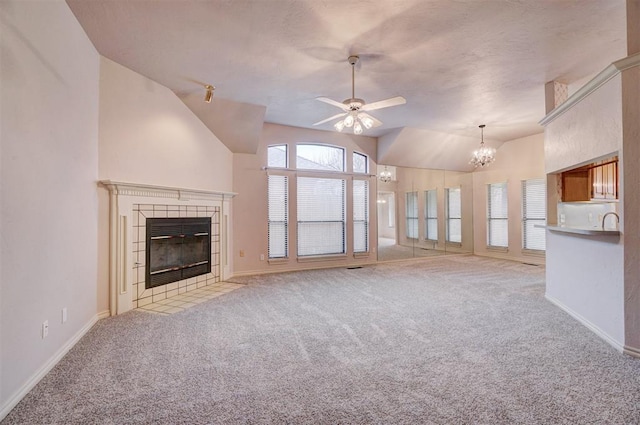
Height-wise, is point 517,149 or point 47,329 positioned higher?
point 517,149

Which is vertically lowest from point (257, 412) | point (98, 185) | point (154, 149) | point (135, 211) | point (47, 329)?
point (257, 412)

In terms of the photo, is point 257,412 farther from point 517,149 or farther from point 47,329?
point 517,149

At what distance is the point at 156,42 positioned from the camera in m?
3.12

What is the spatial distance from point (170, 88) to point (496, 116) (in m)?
5.51

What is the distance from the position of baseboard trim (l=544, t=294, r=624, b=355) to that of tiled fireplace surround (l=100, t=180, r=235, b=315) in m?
4.92

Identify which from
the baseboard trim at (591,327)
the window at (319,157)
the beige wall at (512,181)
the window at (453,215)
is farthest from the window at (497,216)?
the window at (319,157)

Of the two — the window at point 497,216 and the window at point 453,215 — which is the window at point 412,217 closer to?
the window at point 453,215

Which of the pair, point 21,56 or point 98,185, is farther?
point 98,185

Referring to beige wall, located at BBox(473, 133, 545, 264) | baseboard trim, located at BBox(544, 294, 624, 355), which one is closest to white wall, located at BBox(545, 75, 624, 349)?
baseboard trim, located at BBox(544, 294, 624, 355)

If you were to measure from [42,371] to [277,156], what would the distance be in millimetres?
4695

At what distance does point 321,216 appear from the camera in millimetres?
6527

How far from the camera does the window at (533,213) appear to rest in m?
6.86

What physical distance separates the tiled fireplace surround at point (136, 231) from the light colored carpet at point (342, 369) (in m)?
0.34

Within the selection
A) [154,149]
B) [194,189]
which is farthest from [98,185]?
[194,189]
